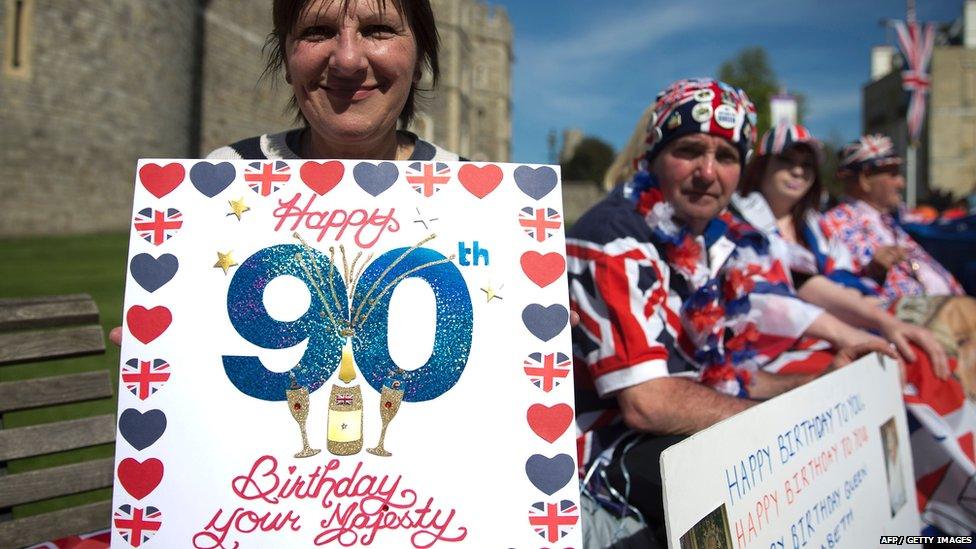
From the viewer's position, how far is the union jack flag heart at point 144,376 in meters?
1.23

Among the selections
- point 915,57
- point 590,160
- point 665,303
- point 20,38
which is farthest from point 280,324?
point 590,160

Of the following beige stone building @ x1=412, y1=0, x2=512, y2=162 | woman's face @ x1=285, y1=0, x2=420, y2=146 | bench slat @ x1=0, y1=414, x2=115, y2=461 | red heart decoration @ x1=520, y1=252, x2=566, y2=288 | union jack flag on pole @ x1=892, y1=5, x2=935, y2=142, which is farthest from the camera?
beige stone building @ x1=412, y1=0, x2=512, y2=162

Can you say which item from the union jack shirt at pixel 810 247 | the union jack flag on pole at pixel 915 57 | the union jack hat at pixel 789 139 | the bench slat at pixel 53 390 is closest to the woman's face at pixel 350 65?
the bench slat at pixel 53 390

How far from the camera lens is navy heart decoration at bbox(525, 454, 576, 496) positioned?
123 cm

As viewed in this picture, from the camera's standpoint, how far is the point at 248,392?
4.05 feet

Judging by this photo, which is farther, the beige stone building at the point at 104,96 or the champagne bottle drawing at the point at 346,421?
the beige stone building at the point at 104,96

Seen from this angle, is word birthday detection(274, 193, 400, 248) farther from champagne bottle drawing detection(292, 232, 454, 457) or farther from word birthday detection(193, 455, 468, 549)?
word birthday detection(193, 455, 468, 549)

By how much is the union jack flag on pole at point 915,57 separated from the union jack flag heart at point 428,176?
21.8 m

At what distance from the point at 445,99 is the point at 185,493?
36966 mm

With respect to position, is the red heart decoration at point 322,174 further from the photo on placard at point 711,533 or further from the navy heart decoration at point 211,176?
the photo on placard at point 711,533

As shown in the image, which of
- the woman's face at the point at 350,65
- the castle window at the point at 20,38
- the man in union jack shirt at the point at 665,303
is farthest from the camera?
the castle window at the point at 20,38

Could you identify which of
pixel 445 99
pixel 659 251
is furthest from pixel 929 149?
pixel 659 251

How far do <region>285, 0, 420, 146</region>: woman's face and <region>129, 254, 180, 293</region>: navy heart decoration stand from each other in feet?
1.71

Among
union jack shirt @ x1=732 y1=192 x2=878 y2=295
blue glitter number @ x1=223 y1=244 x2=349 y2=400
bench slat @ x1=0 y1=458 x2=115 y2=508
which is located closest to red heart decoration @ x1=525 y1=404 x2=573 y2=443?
blue glitter number @ x1=223 y1=244 x2=349 y2=400
